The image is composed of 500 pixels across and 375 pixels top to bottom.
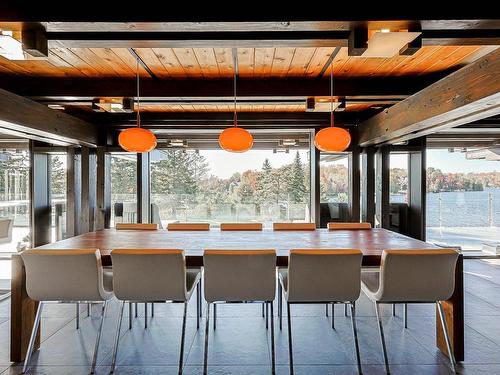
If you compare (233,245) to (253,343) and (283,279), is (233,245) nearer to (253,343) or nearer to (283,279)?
(283,279)

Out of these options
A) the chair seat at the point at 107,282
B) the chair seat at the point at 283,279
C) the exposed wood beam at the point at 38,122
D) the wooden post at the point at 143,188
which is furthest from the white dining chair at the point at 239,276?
the wooden post at the point at 143,188

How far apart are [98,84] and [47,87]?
0.61 m

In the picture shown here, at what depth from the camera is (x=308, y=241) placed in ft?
10.2

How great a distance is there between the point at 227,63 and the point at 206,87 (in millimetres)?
641

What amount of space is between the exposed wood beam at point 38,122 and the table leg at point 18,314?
6.01ft

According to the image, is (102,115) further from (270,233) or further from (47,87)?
(270,233)

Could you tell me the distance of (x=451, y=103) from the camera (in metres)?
3.03

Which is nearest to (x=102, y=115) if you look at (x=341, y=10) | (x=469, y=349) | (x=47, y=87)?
(x=47, y=87)

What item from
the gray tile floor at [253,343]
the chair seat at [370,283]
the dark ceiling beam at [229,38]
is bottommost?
the gray tile floor at [253,343]

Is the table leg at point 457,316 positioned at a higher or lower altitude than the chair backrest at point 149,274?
lower

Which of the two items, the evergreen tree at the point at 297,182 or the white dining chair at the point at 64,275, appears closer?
the white dining chair at the point at 64,275

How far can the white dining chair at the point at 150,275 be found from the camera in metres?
2.35

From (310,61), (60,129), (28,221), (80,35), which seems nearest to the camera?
(80,35)

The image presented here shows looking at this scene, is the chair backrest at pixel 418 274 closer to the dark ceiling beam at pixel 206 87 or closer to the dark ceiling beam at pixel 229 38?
the dark ceiling beam at pixel 229 38
